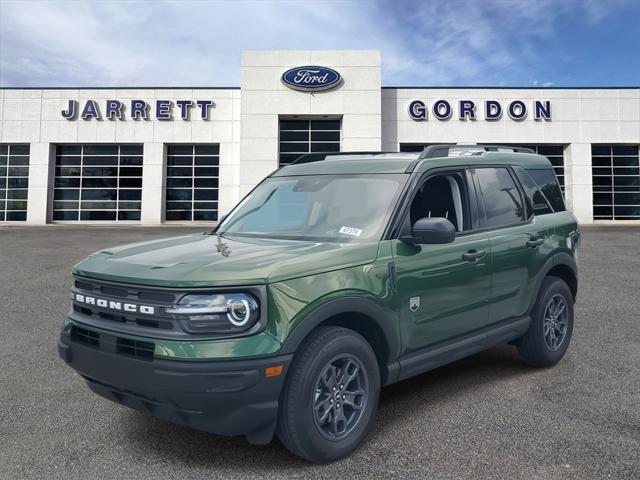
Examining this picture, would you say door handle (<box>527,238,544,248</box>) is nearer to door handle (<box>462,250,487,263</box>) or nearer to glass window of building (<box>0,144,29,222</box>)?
door handle (<box>462,250,487,263</box>)

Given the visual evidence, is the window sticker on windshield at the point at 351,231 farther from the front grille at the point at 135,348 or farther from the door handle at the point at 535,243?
the door handle at the point at 535,243

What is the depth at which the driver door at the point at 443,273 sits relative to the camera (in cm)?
341

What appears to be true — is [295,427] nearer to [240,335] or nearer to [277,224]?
[240,335]

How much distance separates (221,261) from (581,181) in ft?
98.8

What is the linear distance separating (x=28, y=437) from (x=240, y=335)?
191 cm

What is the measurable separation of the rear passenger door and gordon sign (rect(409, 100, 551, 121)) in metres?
24.5

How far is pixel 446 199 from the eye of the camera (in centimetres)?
404

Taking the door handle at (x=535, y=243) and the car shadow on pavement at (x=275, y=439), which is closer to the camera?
the car shadow on pavement at (x=275, y=439)

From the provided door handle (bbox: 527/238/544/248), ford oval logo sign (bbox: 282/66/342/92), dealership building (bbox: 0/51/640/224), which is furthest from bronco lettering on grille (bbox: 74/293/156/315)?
ford oval logo sign (bbox: 282/66/342/92)

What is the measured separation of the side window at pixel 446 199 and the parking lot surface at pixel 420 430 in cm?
146

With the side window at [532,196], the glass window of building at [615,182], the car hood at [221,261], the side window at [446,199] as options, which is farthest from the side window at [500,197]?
the glass window of building at [615,182]

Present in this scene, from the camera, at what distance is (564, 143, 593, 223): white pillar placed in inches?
1117

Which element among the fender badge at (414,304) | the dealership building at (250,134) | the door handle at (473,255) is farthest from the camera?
the dealership building at (250,134)

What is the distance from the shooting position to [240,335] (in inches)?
103
